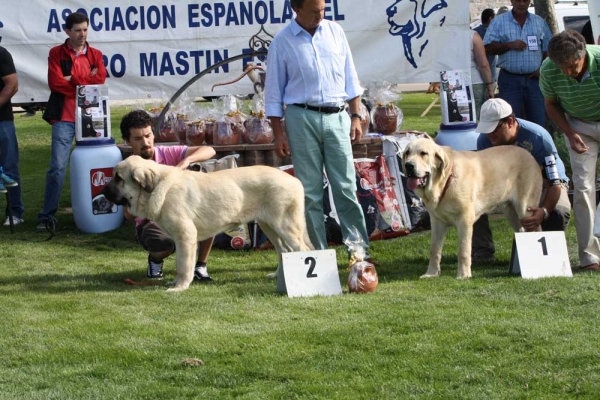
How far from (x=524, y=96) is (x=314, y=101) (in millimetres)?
4315

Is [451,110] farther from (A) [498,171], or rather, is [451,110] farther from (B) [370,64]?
(A) [498,171]

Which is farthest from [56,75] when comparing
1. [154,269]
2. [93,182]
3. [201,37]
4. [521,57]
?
[521,57]

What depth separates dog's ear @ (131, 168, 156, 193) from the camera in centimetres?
691

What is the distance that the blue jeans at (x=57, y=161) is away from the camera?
9.80 meters

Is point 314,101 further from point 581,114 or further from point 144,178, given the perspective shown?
point 581,114

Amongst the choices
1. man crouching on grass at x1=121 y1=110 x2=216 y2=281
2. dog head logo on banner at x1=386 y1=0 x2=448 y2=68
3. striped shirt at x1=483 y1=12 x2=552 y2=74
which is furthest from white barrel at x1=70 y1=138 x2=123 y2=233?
striped shirt at x1=483 y1=12 x2=552 y2=74

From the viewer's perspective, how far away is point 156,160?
7637mm

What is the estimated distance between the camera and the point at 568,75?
6883 mm

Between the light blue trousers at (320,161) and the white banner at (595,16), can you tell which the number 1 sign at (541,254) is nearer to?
the light blue trousers at (320,161)

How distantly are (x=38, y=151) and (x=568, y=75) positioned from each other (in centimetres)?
1119

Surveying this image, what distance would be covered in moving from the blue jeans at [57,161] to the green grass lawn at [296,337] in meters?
1.80

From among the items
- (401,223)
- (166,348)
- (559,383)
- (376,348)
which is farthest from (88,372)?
(401,223)

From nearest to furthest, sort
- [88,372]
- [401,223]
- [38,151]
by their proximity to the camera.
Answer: [88,372], [401,223], [38,151]

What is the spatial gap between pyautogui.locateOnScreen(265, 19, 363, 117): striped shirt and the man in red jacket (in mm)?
3063
